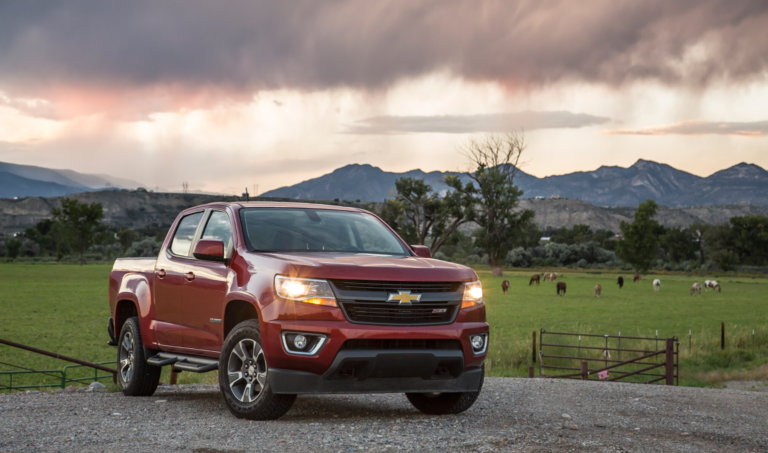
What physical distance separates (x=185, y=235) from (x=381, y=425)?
3.74 meters

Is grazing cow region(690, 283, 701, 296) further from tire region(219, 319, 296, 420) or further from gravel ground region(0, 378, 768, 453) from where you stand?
tire region(219, 319, 296, 420)

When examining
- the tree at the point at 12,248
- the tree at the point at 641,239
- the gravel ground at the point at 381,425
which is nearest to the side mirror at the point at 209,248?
the gravel ground at the point at 381,425

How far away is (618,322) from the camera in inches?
1962

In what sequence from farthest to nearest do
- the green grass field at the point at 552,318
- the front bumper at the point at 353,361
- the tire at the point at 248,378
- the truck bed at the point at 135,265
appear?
1. the green grass field at the point at 552,318
2. the truck bed at the point at 135,265
3. the tire at the point at 248,378
4. the front bumper at the point at 353,361

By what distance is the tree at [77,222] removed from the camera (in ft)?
443

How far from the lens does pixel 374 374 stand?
764cm

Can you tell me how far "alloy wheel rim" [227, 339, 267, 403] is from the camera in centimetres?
783

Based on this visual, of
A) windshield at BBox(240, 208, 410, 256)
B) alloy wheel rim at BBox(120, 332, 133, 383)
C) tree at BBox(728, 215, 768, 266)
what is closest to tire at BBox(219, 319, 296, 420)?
windshield at BBox(240, 208, 410, 256)

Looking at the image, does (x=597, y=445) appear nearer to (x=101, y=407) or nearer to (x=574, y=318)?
(x=101, y=407)

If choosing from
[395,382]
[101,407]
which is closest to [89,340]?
[101,407]

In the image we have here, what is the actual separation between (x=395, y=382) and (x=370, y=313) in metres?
0.75

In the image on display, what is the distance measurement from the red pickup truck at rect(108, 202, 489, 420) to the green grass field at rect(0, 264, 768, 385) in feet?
41.9

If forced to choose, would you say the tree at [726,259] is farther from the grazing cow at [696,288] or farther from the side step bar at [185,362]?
the side step bar at [185,362]

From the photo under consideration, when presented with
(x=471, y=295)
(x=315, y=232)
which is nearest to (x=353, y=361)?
(x=471, y=295)
